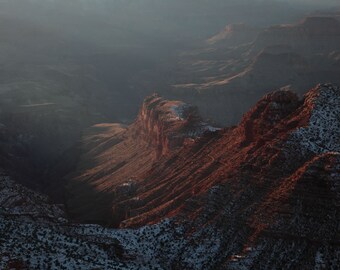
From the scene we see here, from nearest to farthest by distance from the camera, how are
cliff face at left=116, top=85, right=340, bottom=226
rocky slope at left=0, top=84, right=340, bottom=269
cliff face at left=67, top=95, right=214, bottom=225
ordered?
rocky slope at left=0, top=84, right=340, bottom=269 → cliff face at left=116, top=85, right=340, bottom=226 → cliff face at left=67, top=95, right=214, bottom=225

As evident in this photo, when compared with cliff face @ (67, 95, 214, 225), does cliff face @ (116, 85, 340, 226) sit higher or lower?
higher

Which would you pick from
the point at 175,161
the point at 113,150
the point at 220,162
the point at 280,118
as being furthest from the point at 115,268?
the point at 113,150

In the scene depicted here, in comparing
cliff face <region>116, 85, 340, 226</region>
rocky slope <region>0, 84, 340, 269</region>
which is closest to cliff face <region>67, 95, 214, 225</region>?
cliff face <region>116, 85, 340, 226</region>

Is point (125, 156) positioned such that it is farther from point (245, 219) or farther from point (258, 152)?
point (245, 219)

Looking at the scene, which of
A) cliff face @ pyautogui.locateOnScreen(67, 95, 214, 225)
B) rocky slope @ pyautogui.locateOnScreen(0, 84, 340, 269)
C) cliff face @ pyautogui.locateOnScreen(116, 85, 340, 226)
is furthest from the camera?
cliff face @ pyautogui.locateOnScreen(67, 95, 214, 225)

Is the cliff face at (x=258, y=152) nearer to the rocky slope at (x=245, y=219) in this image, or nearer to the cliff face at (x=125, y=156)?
the rocky slope at (x=245, y=219)

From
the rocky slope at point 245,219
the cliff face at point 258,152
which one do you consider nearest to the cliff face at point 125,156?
the cliff face at point 258,152

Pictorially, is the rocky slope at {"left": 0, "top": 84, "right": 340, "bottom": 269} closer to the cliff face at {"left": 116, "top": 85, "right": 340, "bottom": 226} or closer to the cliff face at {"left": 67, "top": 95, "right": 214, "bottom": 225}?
the cliff face at {"left": 116, "top": 85, "right": 340, "bottom": 226}

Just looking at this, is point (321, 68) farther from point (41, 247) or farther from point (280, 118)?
point (41, 247)
